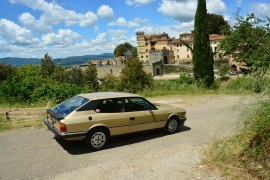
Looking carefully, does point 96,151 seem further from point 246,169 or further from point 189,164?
point 246,169

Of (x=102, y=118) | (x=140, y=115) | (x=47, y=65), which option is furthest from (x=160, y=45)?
(x=102, y=118)

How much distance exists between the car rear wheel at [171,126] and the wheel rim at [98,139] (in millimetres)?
2254

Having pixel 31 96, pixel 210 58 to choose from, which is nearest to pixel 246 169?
pixel 31 96

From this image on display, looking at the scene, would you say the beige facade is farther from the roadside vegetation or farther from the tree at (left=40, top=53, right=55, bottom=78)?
the roadside vegetation

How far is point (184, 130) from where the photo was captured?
8234mm

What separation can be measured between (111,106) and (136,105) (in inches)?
33.4

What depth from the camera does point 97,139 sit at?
634cm

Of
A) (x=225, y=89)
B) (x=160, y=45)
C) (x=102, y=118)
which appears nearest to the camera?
(x=102, y=118)

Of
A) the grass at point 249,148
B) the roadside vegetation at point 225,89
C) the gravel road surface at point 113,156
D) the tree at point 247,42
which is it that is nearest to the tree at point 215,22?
the roadside vegetation at point 225,89

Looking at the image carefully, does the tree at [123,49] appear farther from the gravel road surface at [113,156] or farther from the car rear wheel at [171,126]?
the gravel road surface at [113,156]

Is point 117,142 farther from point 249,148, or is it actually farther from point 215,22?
point 215,22

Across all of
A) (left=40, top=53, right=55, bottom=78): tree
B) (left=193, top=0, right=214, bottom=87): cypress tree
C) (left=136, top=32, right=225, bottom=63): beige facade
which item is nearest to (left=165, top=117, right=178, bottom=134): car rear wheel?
(left=193, top=0, right=214, bottom=87): cypress tree

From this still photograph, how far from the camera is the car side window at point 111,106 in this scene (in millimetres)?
6518

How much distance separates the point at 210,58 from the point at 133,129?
18.1 metres
